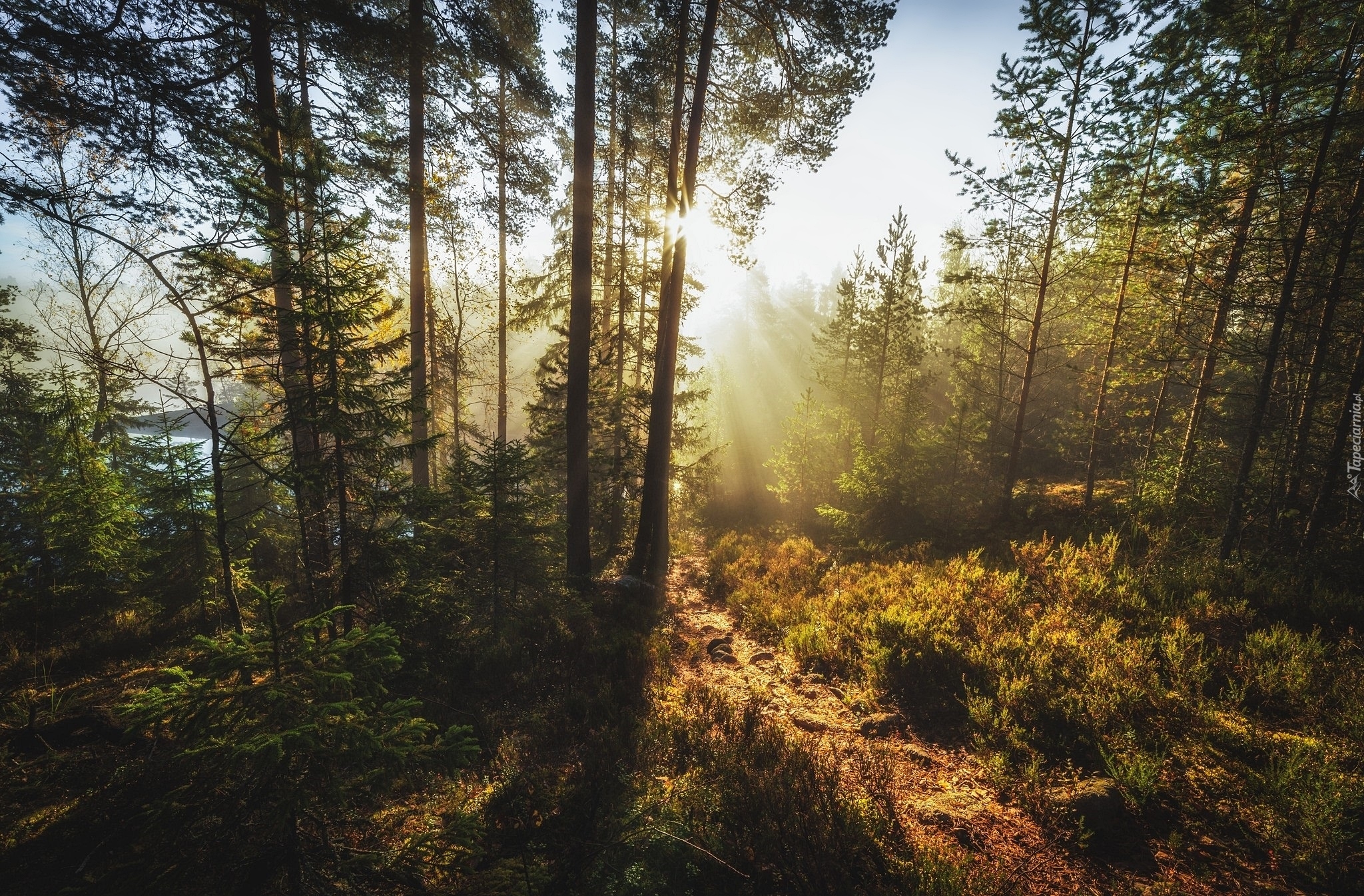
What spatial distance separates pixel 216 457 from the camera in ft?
14.2

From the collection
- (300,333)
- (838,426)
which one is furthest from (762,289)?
(300,333)

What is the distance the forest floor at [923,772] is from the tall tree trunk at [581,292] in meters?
2.91

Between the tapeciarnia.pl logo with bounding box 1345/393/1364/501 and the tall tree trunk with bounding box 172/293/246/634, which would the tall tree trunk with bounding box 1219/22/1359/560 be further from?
the tall tree trunk with bounding box 172/293/246/634

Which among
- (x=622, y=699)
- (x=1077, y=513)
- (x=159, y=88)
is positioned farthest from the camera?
(x=1077, y=513)

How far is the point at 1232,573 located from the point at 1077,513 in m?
5.54

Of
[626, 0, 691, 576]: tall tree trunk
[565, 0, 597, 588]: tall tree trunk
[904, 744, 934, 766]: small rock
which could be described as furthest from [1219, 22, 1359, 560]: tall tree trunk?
[565, 0, 597, 588]: tall tree trunk

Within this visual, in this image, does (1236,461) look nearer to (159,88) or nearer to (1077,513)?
(1077,513)

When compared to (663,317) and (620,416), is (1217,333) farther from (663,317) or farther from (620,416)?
(620,416)

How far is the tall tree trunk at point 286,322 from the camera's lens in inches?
191

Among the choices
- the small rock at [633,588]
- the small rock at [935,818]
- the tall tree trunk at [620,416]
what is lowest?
the small rock at [633,588]

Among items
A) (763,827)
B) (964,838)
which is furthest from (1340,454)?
(763,827)

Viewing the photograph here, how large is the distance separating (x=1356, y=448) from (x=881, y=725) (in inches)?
392

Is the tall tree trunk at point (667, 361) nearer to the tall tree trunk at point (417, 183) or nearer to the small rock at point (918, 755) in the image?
the tall tree trunk at point (417, 183)

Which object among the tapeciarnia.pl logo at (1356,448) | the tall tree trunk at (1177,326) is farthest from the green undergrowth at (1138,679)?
the tall tree trunk at (1177,326)
